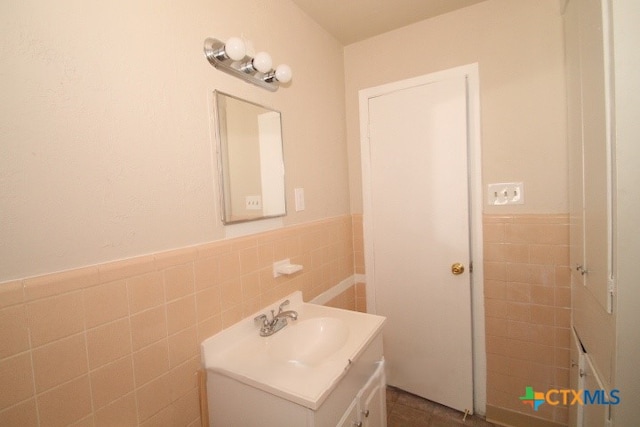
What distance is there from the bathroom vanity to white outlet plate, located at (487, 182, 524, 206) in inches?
39.6

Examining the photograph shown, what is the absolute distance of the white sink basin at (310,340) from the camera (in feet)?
3.79

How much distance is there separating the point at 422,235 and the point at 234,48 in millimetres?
1457

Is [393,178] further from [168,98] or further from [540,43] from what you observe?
[168,98]

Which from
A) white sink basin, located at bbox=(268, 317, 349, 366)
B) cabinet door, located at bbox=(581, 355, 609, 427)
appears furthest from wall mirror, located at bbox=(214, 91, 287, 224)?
cabinet door, located at bbox=(581, 355, 609, 427)

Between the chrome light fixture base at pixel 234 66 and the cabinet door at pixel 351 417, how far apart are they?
4.54 feet

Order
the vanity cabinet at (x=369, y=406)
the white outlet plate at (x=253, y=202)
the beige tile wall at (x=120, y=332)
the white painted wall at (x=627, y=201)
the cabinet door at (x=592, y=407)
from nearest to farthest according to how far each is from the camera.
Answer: the beige tile wall at (x=120, y=332) → the white painted wall at (x=627, y=201) → the cabinet door at (x=592, y=407) → the vanity cabinet at (x=369, y=406) → the white outlet plate at (x=253, y=202)

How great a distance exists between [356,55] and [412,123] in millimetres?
690

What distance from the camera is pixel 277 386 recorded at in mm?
828

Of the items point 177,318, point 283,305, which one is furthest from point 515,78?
point 177,318

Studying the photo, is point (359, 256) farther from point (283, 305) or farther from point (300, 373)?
point (300, 373)

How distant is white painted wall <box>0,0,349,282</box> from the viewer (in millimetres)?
634

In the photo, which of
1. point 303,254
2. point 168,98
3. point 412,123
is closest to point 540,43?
point 412,123

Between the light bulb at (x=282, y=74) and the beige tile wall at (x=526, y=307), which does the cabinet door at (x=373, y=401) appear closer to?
the beige tile wall at (x=526, y=307)

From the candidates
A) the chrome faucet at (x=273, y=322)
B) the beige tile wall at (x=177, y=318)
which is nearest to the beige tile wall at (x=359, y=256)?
the beige tile wall at (x=177, y=318)
